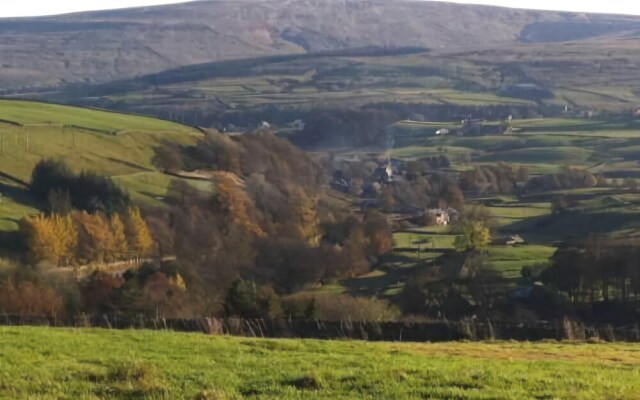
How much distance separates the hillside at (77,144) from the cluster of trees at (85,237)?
273cm

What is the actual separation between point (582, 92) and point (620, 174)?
6126cm

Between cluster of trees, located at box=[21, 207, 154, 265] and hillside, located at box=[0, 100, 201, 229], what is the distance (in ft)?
8.97

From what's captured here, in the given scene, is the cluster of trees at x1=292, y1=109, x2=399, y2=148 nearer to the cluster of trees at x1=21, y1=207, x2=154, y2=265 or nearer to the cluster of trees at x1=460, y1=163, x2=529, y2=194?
the cluster of trees at x1=460, y1=163, x2=529, y2=194

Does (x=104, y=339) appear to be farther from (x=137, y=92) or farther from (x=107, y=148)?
(x=137, y=92)

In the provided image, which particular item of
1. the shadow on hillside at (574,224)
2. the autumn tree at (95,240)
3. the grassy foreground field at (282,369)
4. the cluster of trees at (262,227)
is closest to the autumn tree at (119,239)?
the autumn tree at (95,240)

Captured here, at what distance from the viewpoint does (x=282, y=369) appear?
1220 centimetres

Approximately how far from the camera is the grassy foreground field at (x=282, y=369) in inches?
404

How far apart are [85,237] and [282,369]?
31.8 meters

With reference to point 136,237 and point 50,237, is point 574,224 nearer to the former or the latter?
point 136,237

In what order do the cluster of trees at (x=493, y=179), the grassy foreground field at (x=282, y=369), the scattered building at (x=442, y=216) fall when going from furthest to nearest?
the cluster of trees at (x=493, y=179), the scattered building at (x=442, y=216), the grassy foreground field at (x=282, y=369)

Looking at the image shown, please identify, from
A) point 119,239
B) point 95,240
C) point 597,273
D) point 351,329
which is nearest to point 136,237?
point 119,239

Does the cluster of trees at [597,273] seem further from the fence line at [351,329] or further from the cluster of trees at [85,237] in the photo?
the cluster of trees at [85,237]

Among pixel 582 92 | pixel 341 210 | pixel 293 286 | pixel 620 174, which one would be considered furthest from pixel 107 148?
pixel 582 92

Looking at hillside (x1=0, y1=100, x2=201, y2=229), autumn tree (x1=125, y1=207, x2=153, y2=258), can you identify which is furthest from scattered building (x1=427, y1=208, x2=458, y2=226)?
autumn tree (x1=125, y1=207, x2=153, y2=258)
